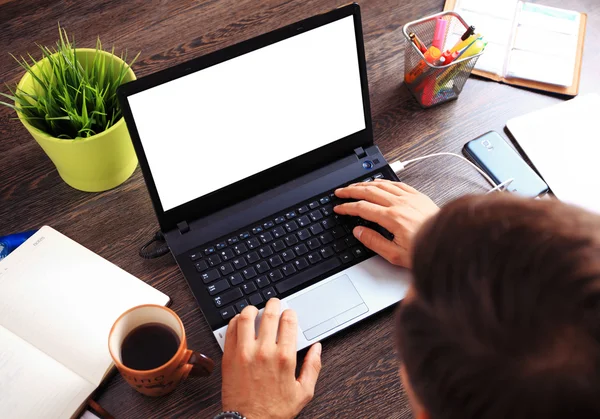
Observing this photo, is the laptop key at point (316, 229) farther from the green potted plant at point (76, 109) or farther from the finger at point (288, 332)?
the green potted plant at point (76, 109)

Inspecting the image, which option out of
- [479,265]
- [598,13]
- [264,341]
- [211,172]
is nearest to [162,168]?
[211,172]

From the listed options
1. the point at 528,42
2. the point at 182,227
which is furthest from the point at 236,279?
the point at 528,42

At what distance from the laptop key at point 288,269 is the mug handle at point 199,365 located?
179 millimetres

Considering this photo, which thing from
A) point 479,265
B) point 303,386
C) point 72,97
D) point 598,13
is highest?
point 479,265

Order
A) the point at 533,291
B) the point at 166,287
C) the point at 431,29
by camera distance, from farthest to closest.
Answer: the point at 431,29 < the point at 166,287 < the point at 533,291

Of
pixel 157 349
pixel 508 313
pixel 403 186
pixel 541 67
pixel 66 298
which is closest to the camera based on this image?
pixel 508 313

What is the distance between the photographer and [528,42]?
3.89 feet

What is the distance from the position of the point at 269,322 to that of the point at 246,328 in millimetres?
34

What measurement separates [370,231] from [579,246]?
51 centimetres

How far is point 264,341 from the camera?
818 millimetres

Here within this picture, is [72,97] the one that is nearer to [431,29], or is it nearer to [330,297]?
[330,297]

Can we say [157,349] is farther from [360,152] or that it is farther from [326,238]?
[360,152]

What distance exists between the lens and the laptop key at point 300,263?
910 mm

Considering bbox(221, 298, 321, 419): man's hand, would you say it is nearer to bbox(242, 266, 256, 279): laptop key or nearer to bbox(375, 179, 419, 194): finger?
bbox(242, 266, 256, 279): laptop key
